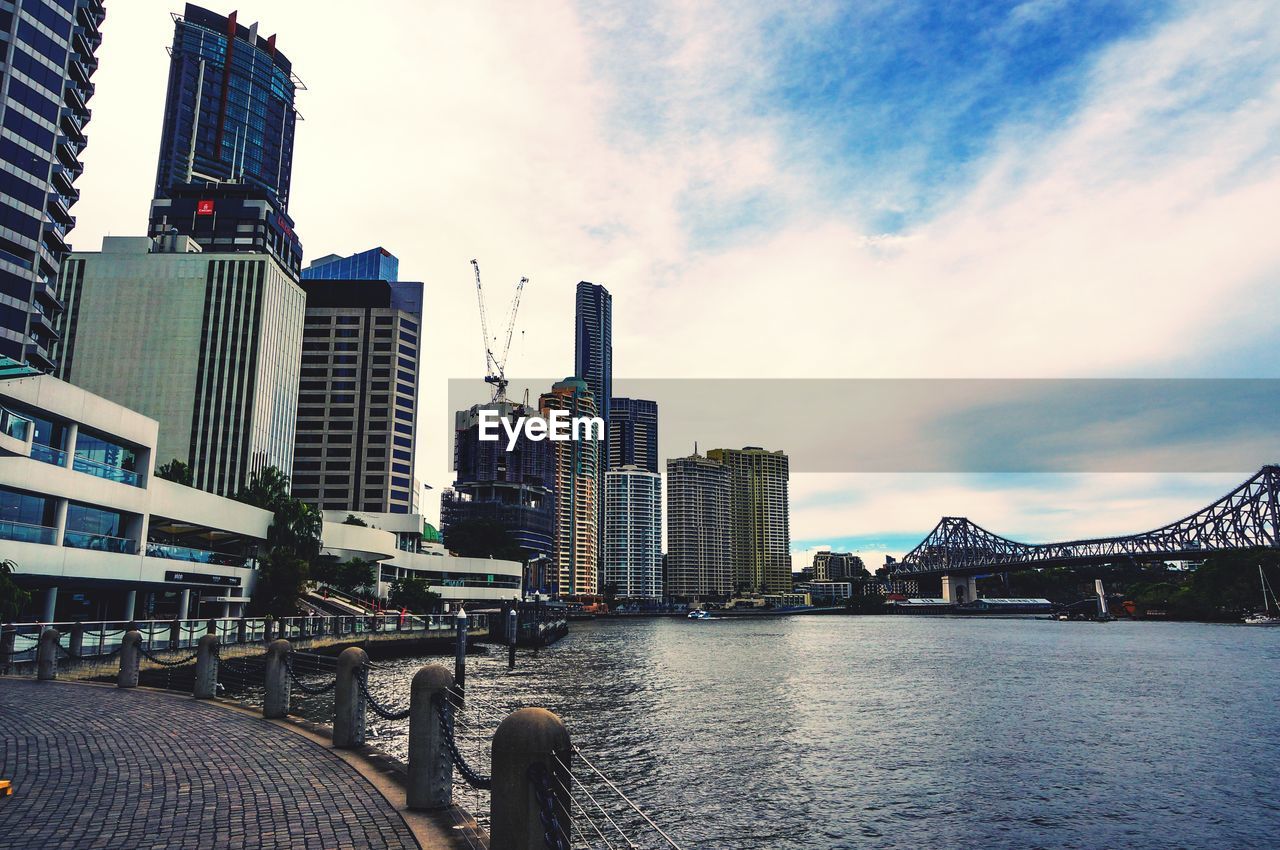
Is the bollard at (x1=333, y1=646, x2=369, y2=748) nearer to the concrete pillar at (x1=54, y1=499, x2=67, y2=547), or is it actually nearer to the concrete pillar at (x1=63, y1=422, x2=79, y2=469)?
the concrete pillar at (x1=54, y1=499, x2=67, y2=547)

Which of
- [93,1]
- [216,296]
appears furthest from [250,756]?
[216,296]

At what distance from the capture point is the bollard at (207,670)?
21797 millimetres

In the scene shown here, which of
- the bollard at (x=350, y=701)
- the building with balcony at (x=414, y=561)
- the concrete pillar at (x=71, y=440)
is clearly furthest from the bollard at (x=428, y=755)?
the building with balcony at (x=414, y=561)

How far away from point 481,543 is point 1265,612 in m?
161

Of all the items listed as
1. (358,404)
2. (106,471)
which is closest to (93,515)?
(106,471)

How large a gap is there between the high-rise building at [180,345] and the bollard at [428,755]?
137533 mm

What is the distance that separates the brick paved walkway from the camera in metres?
9.48

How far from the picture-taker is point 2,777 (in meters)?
12.0

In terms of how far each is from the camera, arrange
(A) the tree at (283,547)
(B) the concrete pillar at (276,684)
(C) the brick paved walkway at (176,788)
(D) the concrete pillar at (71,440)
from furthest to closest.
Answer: (A) the tree at (283,547)
(D) the concrete pillar at (71,440)
(B) the concrete pillar at (276,684)
(C) the brick paved walkway at (176,788)

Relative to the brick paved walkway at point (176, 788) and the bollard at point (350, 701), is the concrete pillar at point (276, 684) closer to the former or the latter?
the brick paved walkway at point (176, 788)

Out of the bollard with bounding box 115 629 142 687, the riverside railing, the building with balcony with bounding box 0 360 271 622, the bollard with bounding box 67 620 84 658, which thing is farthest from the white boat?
the bollard with bounding box 67 620 84 658

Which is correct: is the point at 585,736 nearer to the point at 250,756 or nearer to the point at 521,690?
the point at 521,690

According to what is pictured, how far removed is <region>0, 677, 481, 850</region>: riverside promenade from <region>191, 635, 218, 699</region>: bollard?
3589mm

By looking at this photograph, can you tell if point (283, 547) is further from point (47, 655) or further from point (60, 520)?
point (47, 655)
